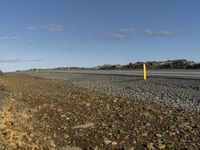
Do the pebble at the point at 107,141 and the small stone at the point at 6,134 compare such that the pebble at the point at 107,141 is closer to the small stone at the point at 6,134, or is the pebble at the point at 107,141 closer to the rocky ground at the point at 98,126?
the rocky ground at the point at 98,126

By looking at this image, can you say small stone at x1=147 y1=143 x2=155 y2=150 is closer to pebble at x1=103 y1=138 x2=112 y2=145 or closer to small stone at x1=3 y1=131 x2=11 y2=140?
pebble at x1=103 y1=138 x2=112 y2=145

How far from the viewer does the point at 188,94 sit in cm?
1770

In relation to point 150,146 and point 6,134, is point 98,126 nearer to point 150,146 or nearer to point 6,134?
point 150,146

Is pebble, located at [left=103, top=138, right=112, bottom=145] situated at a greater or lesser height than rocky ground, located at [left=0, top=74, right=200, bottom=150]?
lesser

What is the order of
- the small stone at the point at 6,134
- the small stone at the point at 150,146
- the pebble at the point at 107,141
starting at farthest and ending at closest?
the pebble at the point at 107,141
the small stone at the point at 6,134
the small stone at the point at 150,146

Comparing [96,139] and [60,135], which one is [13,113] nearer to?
[60,135]

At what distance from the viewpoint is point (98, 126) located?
40.4ft

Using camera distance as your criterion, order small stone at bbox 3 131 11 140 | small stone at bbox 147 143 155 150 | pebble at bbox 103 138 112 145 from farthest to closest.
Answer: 1. pebble at bbox 103 138 112 145
2. small stone at bbox 3 131 11 140
3. small stone at bbox 147 143 155 150

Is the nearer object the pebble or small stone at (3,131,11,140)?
small stone at (3,131,11,140)

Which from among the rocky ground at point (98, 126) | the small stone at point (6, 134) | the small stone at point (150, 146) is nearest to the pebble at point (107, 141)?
the rocky ground at point (98, 126)

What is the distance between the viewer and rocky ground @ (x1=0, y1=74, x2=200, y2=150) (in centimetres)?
1026

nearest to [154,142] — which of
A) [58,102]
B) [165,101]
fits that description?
[165,101]

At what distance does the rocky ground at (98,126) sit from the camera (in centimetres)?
1026

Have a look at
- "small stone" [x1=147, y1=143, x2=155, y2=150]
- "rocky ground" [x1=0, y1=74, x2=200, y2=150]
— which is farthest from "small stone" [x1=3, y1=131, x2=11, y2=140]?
"small stone" [x1=147, y1=143, x2=155, y2=150]
